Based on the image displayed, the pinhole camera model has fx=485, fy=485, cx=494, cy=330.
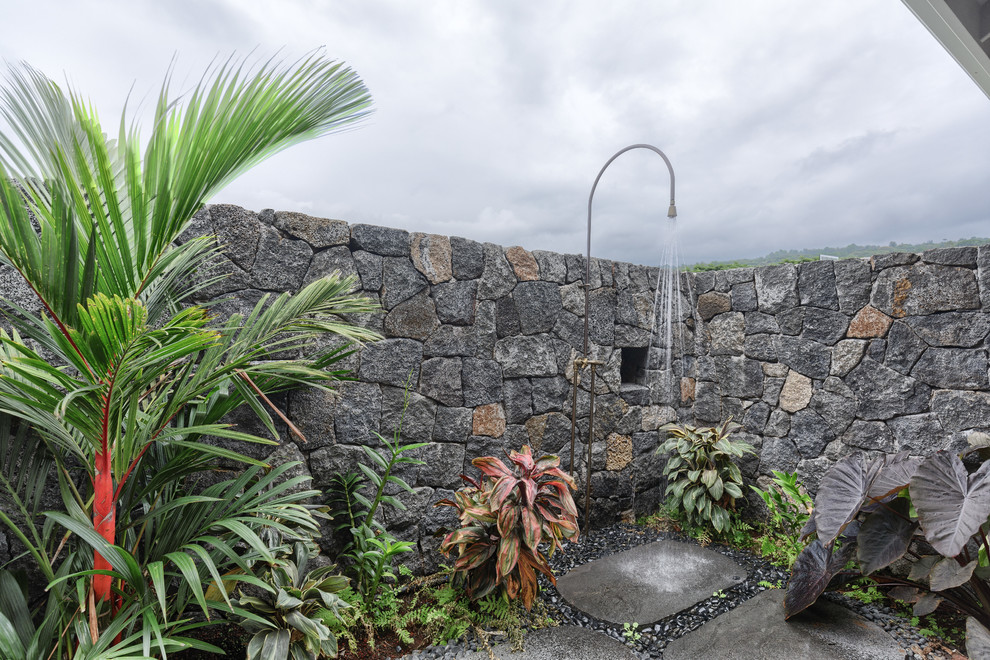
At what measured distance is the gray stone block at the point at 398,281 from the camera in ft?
7.06

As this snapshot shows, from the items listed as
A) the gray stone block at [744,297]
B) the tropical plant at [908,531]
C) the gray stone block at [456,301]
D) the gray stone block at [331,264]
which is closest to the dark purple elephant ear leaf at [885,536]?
the tropical plant at [908,531]

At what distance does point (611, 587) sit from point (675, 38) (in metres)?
2.55

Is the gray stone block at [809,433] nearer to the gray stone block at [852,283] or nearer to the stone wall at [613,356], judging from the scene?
the stone wall at [613,356]

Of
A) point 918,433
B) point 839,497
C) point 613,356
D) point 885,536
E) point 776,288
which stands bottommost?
point 885,536

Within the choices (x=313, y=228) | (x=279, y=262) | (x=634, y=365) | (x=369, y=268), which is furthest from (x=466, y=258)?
(x=634, y=365)

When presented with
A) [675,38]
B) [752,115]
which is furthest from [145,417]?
[752,115]

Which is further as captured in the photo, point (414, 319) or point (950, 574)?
point (414, 319)

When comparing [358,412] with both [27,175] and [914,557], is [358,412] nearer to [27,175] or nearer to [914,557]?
[27,175]

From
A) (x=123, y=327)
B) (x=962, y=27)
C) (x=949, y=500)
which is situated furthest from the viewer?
(x=949, y=500)

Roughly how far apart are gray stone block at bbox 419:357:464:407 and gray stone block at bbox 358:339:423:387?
4 cm

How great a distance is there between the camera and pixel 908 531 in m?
1.75

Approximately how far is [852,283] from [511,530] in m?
2.15

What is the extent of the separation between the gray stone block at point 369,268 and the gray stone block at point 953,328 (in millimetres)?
2492

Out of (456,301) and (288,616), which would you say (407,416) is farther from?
(288,616)
